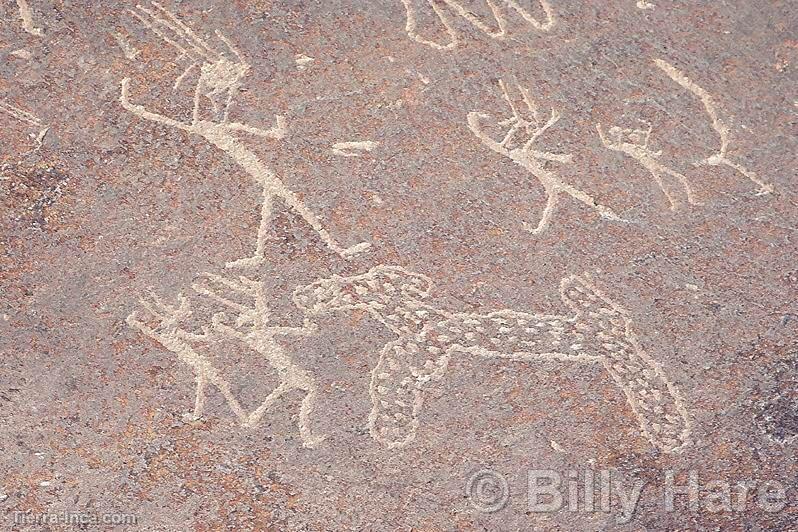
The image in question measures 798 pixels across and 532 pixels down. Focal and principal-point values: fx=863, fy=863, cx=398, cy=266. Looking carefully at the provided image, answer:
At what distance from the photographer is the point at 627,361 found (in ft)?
6.30

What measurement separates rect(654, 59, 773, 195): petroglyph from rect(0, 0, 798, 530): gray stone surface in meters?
0.02

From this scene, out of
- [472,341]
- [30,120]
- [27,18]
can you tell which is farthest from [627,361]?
[27,18]

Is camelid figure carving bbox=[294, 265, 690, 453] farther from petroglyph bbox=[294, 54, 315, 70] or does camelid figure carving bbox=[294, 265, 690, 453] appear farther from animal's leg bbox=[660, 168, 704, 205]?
petroglyph bbox=[294, 54, 315, 70]

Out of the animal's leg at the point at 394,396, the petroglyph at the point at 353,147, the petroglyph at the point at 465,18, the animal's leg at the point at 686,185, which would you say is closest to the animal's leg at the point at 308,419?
the animal's leg at the point at 394,396

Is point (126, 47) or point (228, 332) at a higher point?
point (126, 47)

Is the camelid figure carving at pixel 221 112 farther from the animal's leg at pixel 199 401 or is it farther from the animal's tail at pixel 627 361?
the animal's tail at pixel 627 361

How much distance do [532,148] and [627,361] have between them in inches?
20.5

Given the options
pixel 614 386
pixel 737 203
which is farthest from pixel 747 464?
pixel 737 203

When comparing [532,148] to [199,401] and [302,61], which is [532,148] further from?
[199,401]

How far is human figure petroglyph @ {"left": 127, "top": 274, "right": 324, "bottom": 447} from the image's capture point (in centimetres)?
189

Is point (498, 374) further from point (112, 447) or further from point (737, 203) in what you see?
point (112, 447)

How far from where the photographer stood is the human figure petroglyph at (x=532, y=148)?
6.36 feet

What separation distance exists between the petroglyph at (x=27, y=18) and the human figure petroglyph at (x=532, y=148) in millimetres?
986
